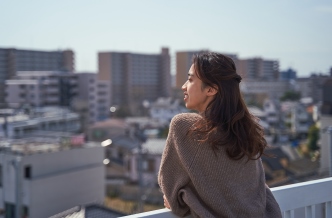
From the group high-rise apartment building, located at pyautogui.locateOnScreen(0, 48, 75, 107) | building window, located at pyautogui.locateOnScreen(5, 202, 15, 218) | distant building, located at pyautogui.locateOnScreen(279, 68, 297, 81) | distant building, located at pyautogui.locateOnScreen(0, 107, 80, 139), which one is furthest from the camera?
high-rise apartment building, located at pyautogui.locateOnScreen(0, 48, 75, 107)

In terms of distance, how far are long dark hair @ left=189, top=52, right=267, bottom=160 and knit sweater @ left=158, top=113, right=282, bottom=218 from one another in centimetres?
2

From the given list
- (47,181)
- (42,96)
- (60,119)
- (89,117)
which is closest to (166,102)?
(89,117)

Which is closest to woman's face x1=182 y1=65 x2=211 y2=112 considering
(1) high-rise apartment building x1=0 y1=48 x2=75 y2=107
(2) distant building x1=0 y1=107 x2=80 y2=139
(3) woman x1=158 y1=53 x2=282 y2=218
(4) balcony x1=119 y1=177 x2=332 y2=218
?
(3) woman x1=158 y1=53 x2=282 y2=218

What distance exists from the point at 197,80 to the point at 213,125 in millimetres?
104

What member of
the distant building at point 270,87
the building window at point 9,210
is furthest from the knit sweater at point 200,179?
the distant building at point 270,87

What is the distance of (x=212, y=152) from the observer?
923mm

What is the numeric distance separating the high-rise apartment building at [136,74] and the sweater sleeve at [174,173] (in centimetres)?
2780

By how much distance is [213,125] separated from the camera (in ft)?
3.02

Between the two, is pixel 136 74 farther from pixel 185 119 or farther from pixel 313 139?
pixel 185 119

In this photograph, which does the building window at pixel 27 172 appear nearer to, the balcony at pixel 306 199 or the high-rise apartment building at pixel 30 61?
the balcony at pixel 306 199

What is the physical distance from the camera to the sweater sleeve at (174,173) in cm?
93

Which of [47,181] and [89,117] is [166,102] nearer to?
[89,117]

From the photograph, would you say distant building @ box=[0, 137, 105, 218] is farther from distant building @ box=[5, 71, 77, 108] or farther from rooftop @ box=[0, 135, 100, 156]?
distant building @ box=[5, 71, 77, 108]

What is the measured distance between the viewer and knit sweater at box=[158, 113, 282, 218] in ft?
3.01
